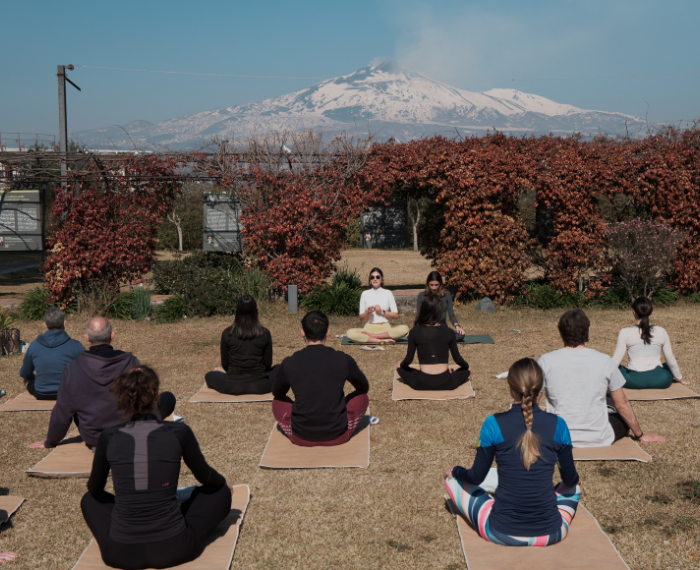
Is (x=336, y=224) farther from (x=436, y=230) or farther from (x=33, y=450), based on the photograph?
(x=33, y=450)

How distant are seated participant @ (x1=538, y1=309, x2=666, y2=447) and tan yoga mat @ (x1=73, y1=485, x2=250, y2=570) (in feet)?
8.66

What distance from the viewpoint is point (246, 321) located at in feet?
23.5

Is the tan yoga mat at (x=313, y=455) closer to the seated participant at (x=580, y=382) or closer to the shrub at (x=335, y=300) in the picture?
the seated participant at (x=580, y=382)

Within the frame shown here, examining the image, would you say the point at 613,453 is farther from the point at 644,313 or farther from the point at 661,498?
the point at 644,313

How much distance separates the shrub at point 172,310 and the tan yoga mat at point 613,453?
970 cm

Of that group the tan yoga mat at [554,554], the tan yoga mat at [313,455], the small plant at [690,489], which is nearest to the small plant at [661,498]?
the small plant at [690,489]

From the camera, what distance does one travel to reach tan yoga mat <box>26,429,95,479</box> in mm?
5203

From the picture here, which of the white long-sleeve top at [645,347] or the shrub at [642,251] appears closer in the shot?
the white long-sleeve top at [645,347]

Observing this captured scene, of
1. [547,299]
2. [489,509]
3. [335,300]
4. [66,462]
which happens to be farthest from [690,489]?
[547,299]

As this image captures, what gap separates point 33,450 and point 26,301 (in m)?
8.87

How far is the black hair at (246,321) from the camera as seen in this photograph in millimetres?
7121

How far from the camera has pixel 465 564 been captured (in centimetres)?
390

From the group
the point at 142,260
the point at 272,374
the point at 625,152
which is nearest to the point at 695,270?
the point at 625,152

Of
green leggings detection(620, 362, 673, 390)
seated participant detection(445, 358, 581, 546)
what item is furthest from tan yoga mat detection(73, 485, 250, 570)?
green leggings detection(620, 362, 673, 390)
